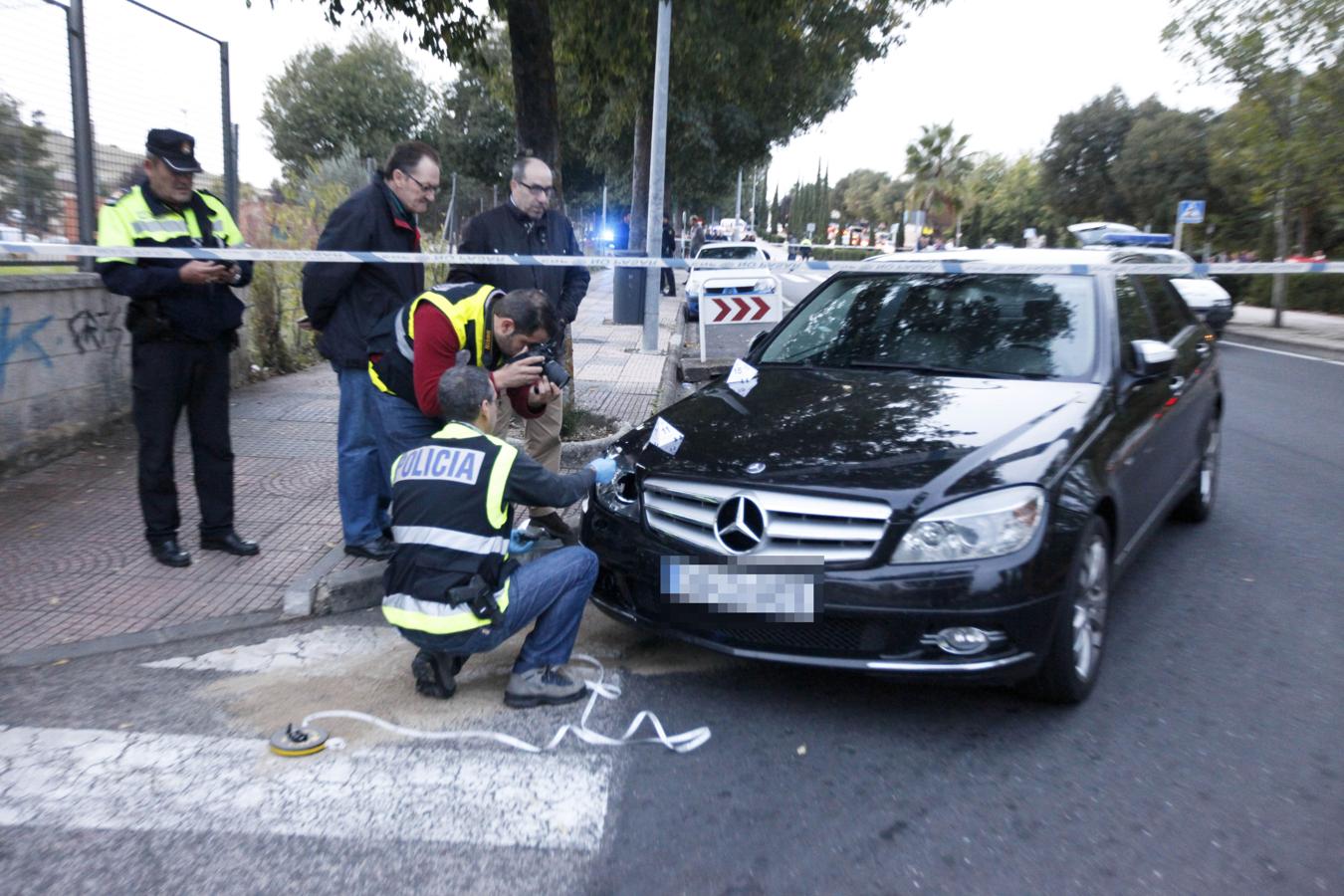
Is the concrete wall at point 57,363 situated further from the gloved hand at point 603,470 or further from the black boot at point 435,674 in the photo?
the gloved hand at point 603,470

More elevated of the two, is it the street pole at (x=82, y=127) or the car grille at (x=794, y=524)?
the street pole at (x=82, y=127)

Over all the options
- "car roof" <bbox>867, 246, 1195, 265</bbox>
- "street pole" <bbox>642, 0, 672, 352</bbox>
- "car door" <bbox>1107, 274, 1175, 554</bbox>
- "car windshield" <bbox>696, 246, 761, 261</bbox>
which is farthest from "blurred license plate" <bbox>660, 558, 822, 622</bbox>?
"car windshield" <bbox>696, 246, 761, 261</bbox>

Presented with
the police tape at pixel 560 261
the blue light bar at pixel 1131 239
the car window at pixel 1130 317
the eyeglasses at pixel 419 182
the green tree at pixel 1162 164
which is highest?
the green tree at pixel 1162 164

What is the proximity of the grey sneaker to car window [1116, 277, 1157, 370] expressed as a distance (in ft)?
8.69

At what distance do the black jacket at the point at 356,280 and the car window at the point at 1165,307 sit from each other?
3617mm

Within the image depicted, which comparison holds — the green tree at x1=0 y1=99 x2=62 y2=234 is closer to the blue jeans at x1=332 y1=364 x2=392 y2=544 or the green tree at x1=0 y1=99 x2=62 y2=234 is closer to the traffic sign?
the blue jeans at x1=332 y1=364 x2=392 y2=544

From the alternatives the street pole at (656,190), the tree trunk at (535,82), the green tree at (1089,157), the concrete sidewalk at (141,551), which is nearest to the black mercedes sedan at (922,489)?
the concrete sidewalk at (141,551)

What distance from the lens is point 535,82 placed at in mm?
7348

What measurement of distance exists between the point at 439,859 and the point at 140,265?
311 centimetres

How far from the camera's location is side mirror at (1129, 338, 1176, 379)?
440 centimetres

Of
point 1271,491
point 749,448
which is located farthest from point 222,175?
point 1271,491

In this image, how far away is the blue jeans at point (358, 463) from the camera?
16.1ft

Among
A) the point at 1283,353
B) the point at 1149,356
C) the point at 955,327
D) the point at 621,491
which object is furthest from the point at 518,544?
the point at 1283,353

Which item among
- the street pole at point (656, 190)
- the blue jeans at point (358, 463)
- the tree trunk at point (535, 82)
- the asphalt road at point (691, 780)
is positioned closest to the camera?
the asphalt road at point (691, 780)
